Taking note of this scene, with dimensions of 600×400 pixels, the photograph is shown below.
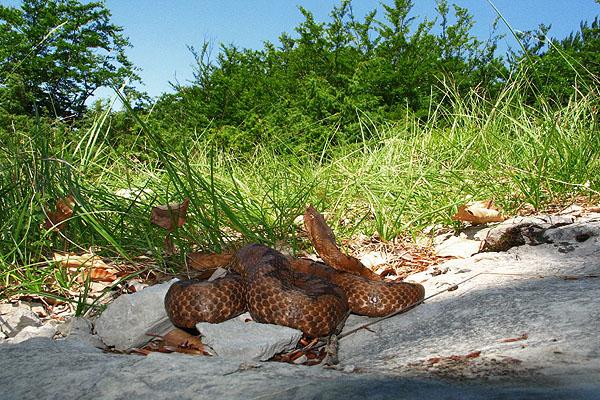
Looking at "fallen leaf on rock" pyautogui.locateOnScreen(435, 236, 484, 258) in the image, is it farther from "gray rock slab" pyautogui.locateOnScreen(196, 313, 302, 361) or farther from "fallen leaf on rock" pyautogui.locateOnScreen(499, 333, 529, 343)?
→ "fallen leaf on rock" pyautogui.locateOnScreen(499, 333, 529, 343)

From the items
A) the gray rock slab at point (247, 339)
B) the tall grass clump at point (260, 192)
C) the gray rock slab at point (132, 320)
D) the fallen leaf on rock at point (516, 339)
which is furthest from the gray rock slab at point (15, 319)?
the fallen leaf on rock at point (516, 339)

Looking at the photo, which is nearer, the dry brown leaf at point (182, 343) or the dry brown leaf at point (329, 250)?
the dry brown leaf at point (182, 343)

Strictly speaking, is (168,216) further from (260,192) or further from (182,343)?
(260,192)

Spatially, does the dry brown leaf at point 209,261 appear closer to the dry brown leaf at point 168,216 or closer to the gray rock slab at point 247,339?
the dry brown leaf at point 168,216

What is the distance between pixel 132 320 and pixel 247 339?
2.39 ft

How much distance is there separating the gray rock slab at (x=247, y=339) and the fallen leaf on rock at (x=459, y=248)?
1.76 m

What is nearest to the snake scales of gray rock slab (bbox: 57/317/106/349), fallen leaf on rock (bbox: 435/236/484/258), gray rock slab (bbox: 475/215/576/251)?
gray rock slab (bbox: 57/317/106/349)

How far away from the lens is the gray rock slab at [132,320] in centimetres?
309

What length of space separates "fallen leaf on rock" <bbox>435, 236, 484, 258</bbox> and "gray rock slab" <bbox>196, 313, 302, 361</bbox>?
1.76m

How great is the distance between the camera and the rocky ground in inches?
70.7

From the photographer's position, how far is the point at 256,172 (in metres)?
7.17

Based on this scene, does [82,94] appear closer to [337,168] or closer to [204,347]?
[337,168]

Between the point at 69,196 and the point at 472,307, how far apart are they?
296 cm

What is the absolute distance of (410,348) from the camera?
2438 mm
